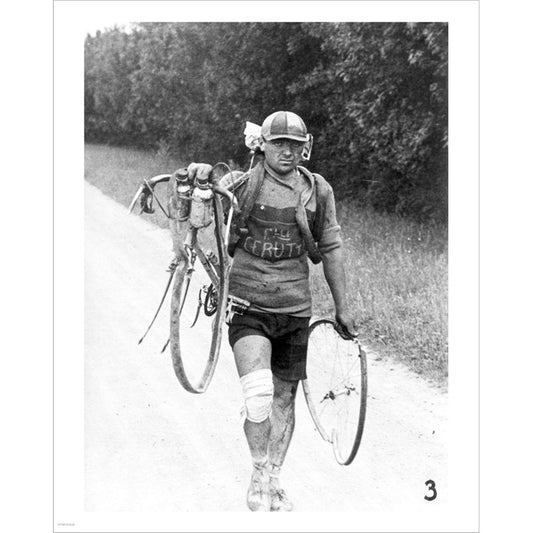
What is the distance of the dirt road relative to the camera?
468cm

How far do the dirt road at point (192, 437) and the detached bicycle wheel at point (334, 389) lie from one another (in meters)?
0.11

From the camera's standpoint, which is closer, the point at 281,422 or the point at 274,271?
the point at 274,271

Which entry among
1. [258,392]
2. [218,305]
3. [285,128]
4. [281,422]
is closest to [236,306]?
[218,305]

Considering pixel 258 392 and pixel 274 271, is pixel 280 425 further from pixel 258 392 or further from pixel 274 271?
pixel 274 271

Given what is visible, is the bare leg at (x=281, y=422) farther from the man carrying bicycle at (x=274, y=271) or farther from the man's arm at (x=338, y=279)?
the man's arm at (x=338, y=279)

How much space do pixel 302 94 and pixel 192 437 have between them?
186 inches

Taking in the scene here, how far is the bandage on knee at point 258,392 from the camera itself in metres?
4.37

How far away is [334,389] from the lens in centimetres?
528

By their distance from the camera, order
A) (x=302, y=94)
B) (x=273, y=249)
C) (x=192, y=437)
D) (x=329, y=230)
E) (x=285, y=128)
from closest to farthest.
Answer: (x=285, y=128) < (x=273, y=249) < (x=329, y=230) < (x=192, y=437) < (x=302, y=94)

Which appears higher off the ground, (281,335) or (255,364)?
(281,335)
